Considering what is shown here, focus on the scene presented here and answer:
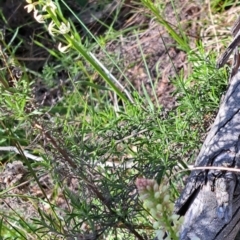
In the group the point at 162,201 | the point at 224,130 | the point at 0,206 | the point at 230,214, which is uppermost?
the point at 162,201

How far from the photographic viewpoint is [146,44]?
9.70ft

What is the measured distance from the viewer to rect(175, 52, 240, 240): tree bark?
5.46 ft

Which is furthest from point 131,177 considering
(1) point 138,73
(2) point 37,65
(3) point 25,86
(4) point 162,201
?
(2) point 37,65

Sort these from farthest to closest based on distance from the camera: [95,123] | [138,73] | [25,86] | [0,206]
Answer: [138,73]
[0,206]
[95,123]
[25,86]

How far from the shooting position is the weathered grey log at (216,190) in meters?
1.67

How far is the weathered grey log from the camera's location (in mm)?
1665

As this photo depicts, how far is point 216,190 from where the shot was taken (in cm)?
169

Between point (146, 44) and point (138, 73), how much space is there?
17cm

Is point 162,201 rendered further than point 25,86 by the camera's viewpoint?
No

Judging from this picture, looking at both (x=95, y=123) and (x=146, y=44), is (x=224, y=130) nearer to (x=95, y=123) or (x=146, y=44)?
(x=95, y=123)

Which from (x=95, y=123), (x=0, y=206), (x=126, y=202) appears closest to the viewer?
(x=126, y=202)

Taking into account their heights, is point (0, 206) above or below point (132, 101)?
below

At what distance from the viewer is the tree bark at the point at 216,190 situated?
167cm

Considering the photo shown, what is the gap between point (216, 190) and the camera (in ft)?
5.55
